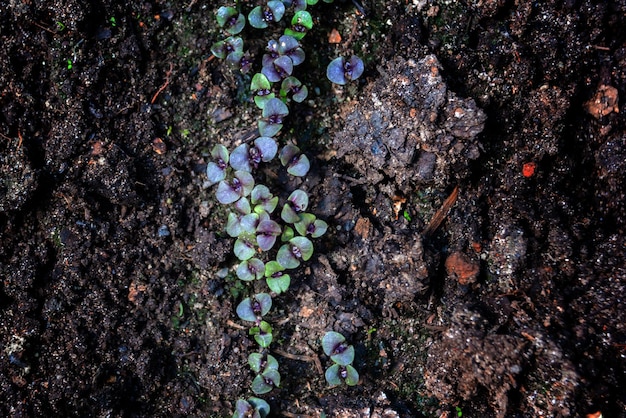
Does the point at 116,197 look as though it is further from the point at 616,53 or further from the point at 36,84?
the point at 616,53

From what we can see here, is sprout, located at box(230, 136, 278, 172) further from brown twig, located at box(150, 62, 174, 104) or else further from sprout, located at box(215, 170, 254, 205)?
brown twig, located at box(150, 62, 174, 104)

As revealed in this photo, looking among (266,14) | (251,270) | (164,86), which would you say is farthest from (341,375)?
(266,14)

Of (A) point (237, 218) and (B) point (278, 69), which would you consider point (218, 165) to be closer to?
(A) point (237, 218)

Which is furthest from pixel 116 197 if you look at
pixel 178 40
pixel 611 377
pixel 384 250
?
pixel 611 377

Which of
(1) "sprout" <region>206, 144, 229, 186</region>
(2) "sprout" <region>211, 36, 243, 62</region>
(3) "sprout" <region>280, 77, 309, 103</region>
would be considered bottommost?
(1) "sprout" <region>206, 144, 229, 186</region>

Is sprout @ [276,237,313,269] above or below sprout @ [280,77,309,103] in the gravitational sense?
below

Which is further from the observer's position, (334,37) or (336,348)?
(334,37)

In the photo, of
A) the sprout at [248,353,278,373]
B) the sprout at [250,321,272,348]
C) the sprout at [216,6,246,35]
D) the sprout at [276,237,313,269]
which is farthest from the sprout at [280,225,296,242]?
the sprout at [216,6,246,35]
